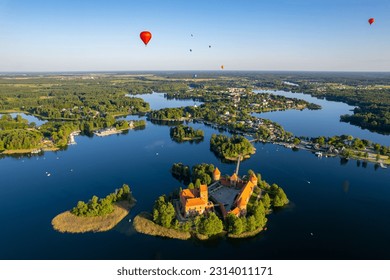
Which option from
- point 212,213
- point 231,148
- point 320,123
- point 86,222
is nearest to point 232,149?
point 231,148

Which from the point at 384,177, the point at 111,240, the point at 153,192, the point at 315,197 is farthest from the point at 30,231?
the point at 384,177

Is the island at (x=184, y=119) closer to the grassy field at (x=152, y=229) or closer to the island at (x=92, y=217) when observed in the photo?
the grassy field at (x=152, y=229)

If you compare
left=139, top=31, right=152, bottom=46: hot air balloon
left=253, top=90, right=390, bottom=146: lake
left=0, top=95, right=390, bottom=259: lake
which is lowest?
left=0, top=95, right=390, bottom=259: lake

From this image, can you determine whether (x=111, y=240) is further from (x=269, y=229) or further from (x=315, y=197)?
(x=315, y=197)

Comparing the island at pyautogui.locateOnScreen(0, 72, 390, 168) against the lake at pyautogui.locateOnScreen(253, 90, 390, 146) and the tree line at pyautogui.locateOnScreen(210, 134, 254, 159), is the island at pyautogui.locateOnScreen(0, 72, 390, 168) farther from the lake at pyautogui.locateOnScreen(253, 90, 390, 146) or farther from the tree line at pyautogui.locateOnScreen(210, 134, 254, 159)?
the lake at pyautogui.locateOnScreen(253, 90, 390, 146)

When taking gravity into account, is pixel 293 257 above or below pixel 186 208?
below

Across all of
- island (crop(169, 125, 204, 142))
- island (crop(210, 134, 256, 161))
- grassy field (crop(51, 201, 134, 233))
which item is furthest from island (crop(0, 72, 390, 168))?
grassy field (crop(51, 201, 134, 233))

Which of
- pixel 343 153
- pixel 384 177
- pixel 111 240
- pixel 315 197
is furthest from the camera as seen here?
pixel 343 153

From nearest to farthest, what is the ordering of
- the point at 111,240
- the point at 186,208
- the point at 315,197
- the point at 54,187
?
the point at 111,240, the point at 186,208, the point at 315,197, the point at 54,187
